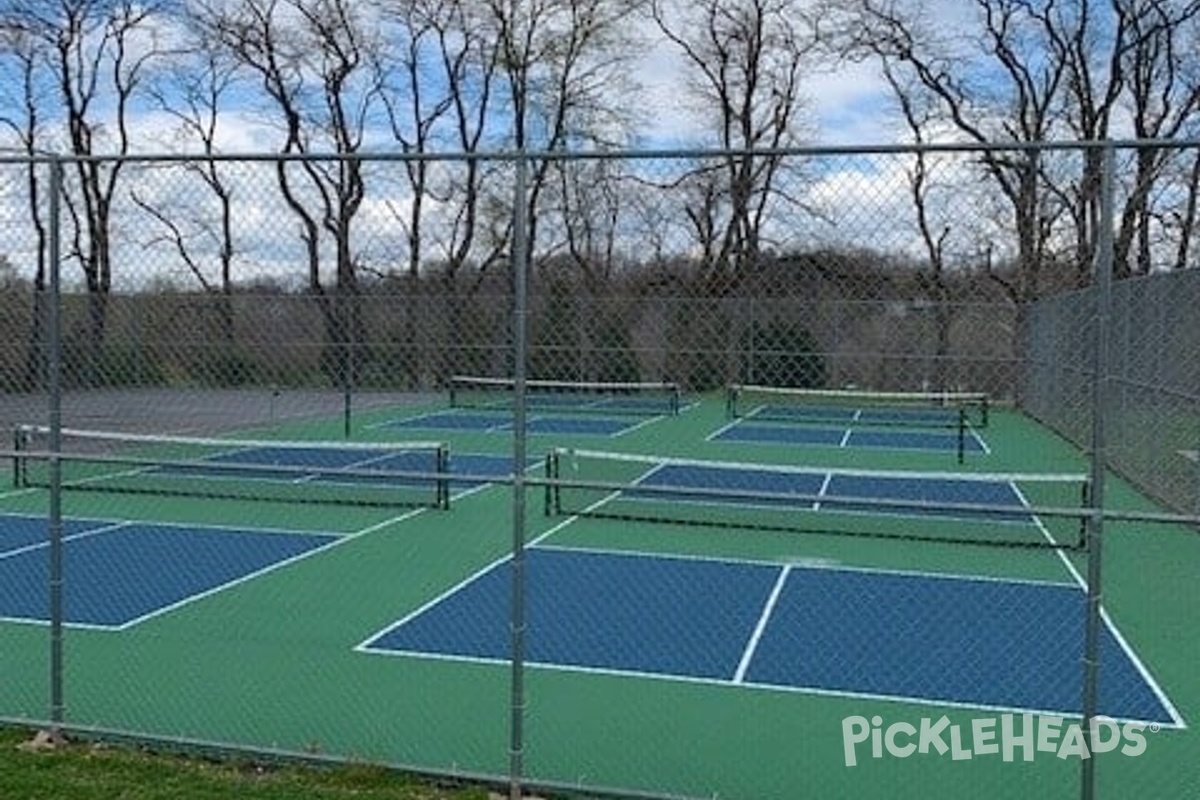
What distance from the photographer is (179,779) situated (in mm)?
5574

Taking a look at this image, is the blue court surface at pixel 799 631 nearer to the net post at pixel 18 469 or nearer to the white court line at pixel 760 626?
the white court line at pixel 760 626

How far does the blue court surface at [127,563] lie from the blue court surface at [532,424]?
10.9 meters

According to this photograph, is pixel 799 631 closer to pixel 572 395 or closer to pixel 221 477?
pixel 572 395

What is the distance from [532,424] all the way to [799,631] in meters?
16.6

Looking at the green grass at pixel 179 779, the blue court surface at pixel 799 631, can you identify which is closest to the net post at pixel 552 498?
the blue court surface at pixel 799 631

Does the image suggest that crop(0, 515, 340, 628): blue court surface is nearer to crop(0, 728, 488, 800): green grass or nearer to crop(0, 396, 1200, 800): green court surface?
crop(0, 396, 1200, 800): green court surface

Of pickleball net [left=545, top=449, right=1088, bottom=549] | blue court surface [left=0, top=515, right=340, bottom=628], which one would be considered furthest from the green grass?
pickleball net [left=545, top=449, right=1088, bottom=549]

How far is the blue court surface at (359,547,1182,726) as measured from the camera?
7496 mm

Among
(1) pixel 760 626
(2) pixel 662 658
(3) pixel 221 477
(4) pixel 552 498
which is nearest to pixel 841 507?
(1) pixel 760 626

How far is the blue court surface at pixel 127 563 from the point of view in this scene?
9.31 m

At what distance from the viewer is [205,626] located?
343 inches

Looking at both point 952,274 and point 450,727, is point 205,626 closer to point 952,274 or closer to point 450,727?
point 450,727

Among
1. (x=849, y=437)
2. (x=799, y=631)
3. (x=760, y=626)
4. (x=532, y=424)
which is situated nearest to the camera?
(x=799, y=631)

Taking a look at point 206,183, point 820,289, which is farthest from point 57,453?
point 820,289
